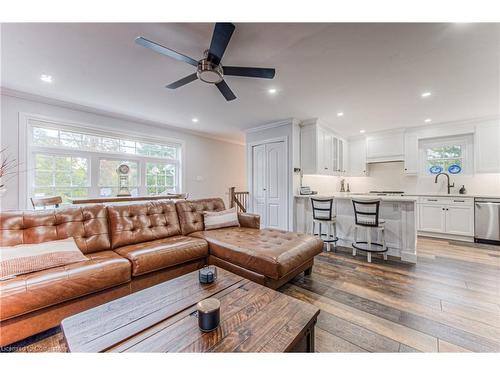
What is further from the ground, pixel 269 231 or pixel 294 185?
pixel 294 185

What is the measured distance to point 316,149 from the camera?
4.48 m

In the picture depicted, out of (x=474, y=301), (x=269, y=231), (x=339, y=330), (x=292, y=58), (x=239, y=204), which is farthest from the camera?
(x=239, y=204)

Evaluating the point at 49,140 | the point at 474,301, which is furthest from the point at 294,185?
the point at 49,140

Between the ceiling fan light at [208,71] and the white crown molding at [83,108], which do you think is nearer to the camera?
the ceiling fan light at [208,71]

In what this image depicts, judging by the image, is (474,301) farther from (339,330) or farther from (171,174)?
(171,174)

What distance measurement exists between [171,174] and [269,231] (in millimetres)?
3436

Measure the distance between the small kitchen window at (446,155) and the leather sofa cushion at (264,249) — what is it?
14.7 ft

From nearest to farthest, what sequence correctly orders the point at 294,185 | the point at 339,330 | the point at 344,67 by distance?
the point at 339,330, the point at 344,67, the point at 294,185

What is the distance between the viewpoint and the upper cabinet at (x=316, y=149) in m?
4.50

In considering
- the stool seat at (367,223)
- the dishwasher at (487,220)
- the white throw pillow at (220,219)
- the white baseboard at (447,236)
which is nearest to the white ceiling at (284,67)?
Result: the dishwasher at (487,220)

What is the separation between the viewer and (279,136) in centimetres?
469

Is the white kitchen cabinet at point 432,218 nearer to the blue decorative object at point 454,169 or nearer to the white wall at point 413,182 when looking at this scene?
the white wall at point 413,182

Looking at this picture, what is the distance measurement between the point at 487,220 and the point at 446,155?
1.69m

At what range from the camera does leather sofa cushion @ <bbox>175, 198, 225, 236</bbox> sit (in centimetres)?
299
